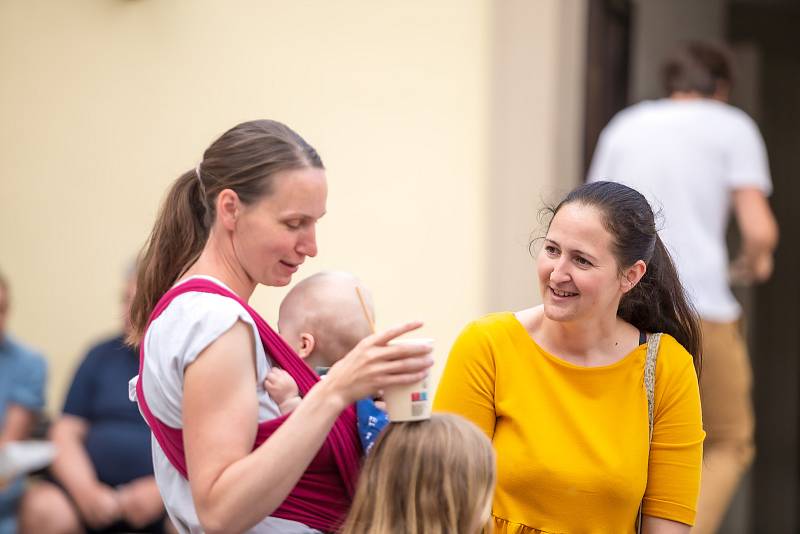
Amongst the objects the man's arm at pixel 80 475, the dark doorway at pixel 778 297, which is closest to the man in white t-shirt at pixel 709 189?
the man's arm at pixel 80 475

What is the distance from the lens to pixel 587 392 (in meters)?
2.34

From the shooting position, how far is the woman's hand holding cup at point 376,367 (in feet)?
5.92

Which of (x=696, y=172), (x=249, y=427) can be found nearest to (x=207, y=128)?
(x=696, y=172)

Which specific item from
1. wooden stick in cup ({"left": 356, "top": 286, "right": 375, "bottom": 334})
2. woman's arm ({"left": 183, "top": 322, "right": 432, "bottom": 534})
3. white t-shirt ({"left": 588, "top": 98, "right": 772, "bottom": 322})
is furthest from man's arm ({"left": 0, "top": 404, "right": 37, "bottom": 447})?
woman's arm ({"left": 183, "top": 322, "right": 432, "bottom": 534})

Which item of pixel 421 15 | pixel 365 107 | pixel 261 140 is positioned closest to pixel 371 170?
pixel 365 107

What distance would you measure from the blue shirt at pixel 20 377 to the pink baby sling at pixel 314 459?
2177mm

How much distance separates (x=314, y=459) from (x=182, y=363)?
284mm

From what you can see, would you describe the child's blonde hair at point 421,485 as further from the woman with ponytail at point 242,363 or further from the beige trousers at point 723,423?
the beige trousers at point 723,423

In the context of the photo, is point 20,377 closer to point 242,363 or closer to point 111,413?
point 111,413

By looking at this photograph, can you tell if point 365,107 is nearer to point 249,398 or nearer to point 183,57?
point 183,57

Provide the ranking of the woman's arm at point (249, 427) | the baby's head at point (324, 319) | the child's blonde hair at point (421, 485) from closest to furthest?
the woman's arm at point (249, 427) → the child's blonde hair at point (421, 485) → the baby's head at point (324, 319)

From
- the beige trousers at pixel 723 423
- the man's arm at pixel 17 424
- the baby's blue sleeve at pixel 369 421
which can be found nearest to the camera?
the baby's blue sleeve at pixel 369 421

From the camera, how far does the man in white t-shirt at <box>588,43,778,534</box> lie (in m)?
3.84

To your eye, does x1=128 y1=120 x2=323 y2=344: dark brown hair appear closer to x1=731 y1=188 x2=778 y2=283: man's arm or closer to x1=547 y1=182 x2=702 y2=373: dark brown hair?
x1=547 y1=182 x2=702 y2=373: dark brown hair
